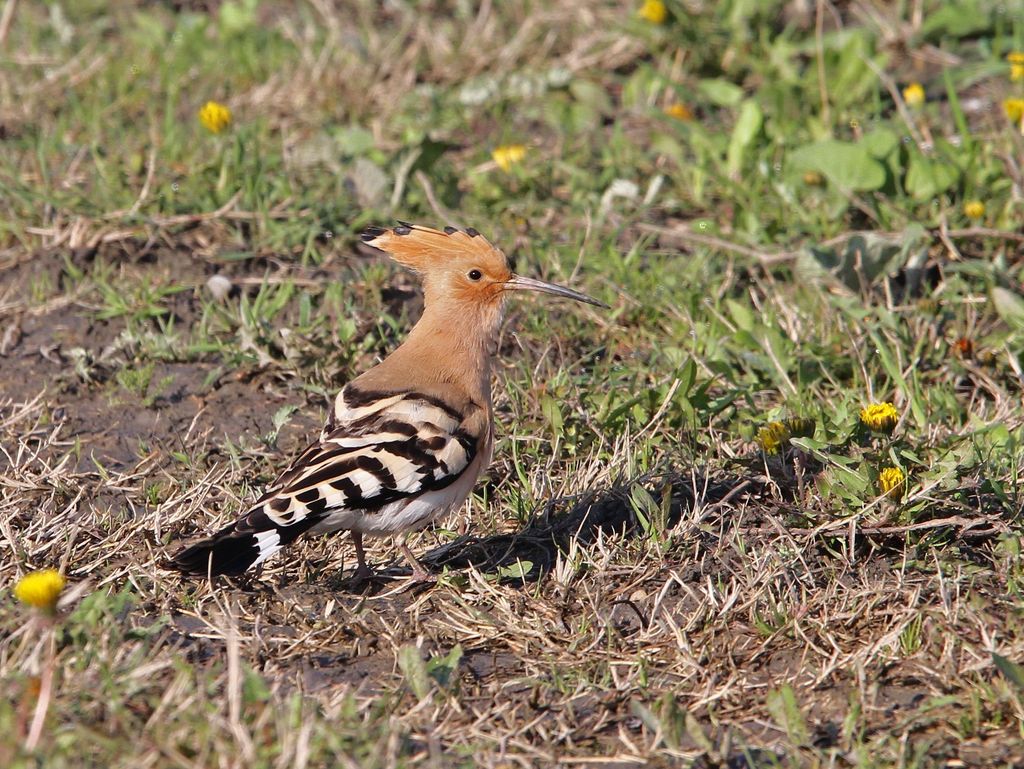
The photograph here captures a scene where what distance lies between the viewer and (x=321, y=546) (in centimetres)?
316

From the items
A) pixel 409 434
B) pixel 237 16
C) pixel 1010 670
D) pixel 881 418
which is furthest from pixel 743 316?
pixel 237 16

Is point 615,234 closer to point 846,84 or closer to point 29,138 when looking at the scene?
point 846,84

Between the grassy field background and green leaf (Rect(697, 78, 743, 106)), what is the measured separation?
1 centimetres

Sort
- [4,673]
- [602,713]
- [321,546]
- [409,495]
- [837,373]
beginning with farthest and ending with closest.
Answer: [837,373] < [321,546] < [409,495] < [602,713] < [4,673]

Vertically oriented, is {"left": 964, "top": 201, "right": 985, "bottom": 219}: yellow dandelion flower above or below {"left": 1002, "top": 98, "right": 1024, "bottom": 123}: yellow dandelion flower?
below

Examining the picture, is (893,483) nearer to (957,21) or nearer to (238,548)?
(238,548)

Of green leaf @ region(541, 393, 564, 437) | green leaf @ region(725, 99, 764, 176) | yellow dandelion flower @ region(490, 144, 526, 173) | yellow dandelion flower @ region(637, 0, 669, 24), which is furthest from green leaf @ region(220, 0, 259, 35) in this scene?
green leaf @ region(541, 393, 564, 437)

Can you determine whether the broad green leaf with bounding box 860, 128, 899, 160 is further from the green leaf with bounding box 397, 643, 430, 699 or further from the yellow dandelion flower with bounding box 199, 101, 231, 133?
the green leaf with bounding box 397, 643, 430, 699

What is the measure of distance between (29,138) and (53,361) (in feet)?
4.09

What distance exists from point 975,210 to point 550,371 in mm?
1407

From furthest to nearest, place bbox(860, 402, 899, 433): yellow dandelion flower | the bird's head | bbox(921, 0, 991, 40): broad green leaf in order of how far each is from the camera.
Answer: bbox(921, 0, 991, 40): broad green leaf, the bird's head, bbox(860, 402, 899, 433): yellow dandelion flower

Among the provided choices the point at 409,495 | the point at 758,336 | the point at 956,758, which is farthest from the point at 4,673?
the point at 758,336

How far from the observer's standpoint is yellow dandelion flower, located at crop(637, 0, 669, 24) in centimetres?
507

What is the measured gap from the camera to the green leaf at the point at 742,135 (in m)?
4.50
